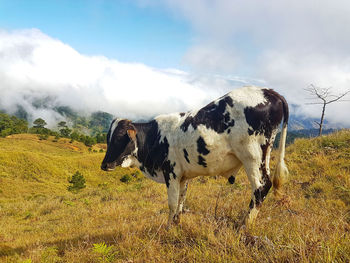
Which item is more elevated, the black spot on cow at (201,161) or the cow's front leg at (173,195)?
the black spot on cow at (201,161)

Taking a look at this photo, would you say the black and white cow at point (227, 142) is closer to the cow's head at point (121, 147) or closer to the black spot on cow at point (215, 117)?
the black spot on cow at point (215, 117)

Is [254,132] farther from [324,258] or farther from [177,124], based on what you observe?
[324,258]

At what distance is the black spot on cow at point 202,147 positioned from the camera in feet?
13.7

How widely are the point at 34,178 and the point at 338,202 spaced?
223 feet

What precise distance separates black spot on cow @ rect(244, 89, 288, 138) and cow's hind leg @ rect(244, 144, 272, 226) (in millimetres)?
315

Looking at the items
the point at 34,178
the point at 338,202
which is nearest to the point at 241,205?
the point at 338,202

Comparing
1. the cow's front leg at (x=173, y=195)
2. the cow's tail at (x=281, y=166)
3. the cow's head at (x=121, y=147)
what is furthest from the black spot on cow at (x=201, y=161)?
the cow's head at (x=121, y=147)

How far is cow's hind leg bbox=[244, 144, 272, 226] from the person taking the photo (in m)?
4.02

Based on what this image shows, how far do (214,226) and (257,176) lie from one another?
→ 4.02ft

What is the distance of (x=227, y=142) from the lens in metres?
4.12

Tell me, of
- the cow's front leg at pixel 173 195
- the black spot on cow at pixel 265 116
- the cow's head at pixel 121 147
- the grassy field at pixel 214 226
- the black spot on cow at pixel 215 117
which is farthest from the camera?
the cow's head at pixel 121 147

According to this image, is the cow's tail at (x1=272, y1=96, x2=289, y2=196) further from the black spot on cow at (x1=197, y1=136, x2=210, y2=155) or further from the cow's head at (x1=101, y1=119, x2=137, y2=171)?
the cow's head at (x1=101, y1=119, x2=137, y2=171)

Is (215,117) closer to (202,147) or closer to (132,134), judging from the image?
(202,147)

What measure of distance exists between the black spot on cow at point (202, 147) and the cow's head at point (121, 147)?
1.75 m
